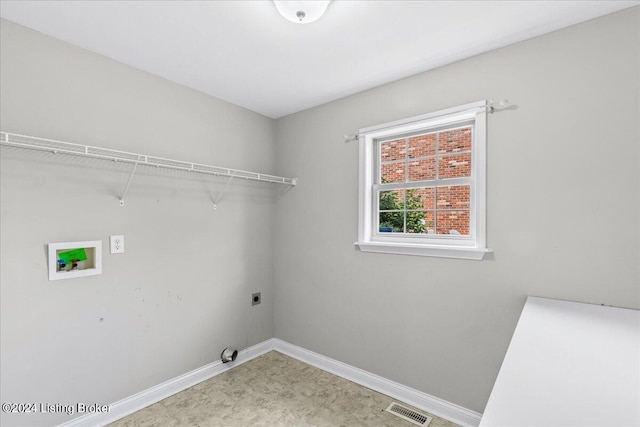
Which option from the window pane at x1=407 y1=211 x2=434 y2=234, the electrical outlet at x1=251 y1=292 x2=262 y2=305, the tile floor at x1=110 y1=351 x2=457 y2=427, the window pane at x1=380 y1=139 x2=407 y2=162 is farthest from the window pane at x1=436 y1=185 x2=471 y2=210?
the electrical outlet at x1=251 y1=292 x2=262 y2=305

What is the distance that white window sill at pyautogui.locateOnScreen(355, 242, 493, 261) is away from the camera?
2002mm

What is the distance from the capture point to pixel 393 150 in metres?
Answer: 2.57

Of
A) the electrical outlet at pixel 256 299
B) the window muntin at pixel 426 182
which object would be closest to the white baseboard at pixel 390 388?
the electrical outlet at pixel 256 299

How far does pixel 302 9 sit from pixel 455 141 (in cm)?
141

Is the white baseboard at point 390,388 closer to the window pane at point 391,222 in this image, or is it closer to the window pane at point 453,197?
the window pane at point 391,222

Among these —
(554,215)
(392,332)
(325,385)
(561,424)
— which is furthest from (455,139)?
(325,385)

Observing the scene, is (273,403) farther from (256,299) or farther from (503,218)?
(503,218)

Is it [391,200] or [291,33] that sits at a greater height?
[291,33]

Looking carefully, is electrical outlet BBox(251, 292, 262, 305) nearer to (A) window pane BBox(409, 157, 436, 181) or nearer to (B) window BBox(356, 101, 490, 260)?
(B) window BBox(356, 101, 490, 260)

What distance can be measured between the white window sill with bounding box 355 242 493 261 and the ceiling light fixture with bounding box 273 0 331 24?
5.21 ft

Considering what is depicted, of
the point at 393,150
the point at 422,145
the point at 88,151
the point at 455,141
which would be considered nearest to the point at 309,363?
the point at 393,150

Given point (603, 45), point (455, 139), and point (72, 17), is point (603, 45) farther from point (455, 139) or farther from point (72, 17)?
point (72, 17)

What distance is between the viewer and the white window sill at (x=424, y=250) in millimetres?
2002

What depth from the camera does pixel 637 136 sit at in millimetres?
1537
